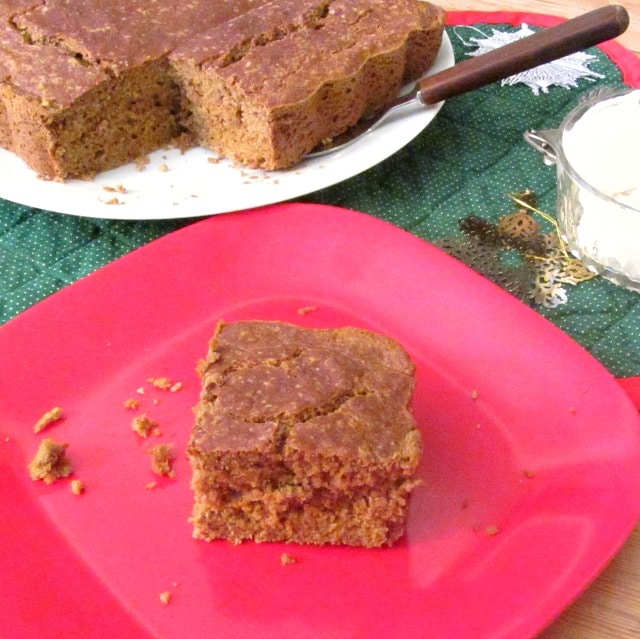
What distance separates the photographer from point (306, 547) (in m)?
1.65

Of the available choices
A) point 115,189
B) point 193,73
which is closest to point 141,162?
point 115,189

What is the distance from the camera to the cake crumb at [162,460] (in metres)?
1.76

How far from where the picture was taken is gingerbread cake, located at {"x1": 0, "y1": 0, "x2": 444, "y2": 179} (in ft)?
7.98

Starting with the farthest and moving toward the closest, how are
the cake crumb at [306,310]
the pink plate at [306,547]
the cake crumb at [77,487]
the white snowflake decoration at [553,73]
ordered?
the white snowflake decoration at [553,73] → the cake crumb at [306,310] → the cake crumb at [77,487] → the pink plate at [306,547]

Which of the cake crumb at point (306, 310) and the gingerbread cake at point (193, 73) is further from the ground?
the gingerbread cake at point (193, 73)

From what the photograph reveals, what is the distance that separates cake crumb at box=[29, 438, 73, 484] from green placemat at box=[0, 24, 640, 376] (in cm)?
58

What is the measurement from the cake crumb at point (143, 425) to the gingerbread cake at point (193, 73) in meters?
0.96

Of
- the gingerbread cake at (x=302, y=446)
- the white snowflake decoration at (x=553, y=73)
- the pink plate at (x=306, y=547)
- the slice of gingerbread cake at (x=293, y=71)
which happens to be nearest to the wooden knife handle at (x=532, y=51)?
the slice of gingerbread cake at (x=293, y=71)

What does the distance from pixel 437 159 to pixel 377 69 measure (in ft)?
1.15

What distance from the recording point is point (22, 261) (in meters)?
2.35

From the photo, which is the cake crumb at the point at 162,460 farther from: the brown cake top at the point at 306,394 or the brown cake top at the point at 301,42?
the brown cake top at the point at 301,42

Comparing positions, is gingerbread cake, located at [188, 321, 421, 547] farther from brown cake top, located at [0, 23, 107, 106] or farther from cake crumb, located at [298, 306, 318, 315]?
brown cake top, located at [0, 23, 107, 106]

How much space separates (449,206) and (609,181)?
0.54 m

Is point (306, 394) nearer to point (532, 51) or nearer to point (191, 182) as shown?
point (191, 182)
